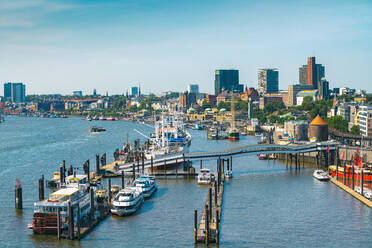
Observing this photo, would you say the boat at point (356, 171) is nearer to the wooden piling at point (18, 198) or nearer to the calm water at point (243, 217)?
the calm water at point (243, 217)

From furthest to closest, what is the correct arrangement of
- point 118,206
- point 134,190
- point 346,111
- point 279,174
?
point 346,111 < point 279,174 < point 134,190 < point 118,206

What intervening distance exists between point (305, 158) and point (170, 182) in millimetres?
22134

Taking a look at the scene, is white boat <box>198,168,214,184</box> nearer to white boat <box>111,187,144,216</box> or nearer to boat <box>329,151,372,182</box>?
white boat <box>111,187,144,216</box>

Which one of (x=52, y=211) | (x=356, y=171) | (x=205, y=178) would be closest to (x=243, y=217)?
(x=205, y=178)

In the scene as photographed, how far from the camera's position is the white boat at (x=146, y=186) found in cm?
4328

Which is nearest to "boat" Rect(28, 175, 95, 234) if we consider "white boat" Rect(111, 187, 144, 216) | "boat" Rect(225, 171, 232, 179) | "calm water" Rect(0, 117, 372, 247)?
"calm water" Rect(0, 117, 372, 247)

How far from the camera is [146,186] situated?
43812 millimetres

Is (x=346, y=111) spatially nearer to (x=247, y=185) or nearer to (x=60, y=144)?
(x=60, y=144)

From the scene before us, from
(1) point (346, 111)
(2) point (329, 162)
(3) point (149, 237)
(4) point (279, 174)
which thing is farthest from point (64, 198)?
(1) point (346, 111)

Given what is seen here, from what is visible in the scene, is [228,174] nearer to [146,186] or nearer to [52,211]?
[146,186]

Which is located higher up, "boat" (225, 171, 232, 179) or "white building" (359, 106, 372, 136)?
"white building" (359, 106, 372, 136)

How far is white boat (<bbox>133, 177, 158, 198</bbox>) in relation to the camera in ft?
142

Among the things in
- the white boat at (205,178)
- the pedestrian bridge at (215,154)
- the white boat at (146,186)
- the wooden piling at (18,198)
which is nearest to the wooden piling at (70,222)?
the wooden piling at (18,198)

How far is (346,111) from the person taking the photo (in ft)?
353
